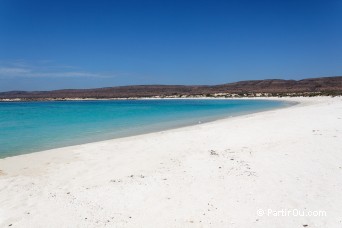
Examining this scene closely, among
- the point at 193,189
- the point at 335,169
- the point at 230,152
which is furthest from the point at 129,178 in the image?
the point at 335,169

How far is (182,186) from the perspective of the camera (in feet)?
18.6

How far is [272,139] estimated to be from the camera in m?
9.78

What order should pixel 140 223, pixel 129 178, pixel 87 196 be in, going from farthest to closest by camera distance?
pixel 129 178, pixel 87 196, pixel 140 223

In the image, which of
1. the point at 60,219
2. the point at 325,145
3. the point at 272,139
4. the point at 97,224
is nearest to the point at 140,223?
the point at 97,224

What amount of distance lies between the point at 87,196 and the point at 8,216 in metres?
1.25

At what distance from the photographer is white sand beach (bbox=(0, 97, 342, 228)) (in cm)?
439

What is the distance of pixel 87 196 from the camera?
5.41 m

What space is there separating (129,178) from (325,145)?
17.2 ft

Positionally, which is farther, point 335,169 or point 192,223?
point 335,169

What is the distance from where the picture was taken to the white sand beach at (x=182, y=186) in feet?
14.4

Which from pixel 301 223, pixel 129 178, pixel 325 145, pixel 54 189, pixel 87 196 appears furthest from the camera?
pixel 325 145

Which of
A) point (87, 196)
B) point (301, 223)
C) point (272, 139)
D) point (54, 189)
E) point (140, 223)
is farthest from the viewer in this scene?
point (272, 139)

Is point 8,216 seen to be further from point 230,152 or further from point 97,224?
point 230,152

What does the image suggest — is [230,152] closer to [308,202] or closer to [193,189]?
[193,189]
